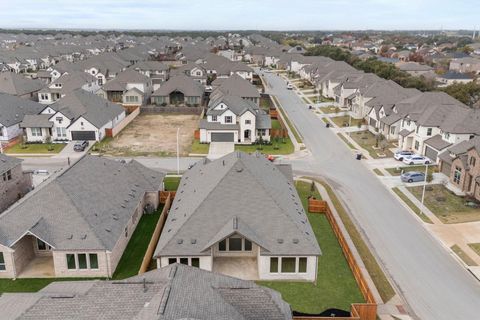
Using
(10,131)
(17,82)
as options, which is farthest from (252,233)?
(17,82)

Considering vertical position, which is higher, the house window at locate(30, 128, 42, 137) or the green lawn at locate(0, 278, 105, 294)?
the house window at locate(30, 128, 42, 137)

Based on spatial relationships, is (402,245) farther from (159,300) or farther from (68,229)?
(68,229)

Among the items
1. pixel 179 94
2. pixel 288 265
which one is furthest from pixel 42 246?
pixel 179 94

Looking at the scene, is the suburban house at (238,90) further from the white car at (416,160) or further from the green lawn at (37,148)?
the white car at (416,160)

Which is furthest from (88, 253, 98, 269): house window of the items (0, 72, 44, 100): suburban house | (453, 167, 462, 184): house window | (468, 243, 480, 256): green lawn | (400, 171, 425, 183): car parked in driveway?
(0, 72, 44, 100): suburban house

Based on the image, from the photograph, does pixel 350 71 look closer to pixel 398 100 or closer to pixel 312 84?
pixel 312 84

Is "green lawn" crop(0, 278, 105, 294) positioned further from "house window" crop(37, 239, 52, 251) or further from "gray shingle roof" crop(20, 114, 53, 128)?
"gray shingle roof" crop(20, 114, 53, 128)
